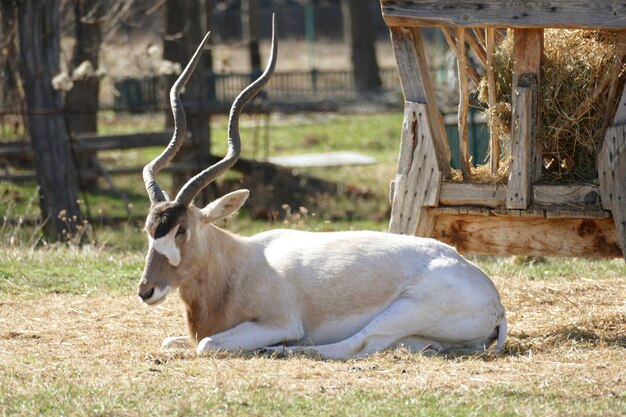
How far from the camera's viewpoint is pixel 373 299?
7523mm

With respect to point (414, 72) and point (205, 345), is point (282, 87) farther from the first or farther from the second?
point (205, 345)

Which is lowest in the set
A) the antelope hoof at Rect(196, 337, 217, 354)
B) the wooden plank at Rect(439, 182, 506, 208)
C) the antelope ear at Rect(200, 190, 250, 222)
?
the antelope hoof at Rect(196, 337, 217, 354)

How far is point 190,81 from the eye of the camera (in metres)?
18.3

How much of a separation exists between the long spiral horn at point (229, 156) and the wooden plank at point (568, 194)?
2133 millimetres

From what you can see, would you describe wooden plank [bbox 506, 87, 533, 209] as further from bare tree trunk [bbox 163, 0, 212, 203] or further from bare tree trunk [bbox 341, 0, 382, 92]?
bare tree trunk [bbox 341, 0, 382, 92]

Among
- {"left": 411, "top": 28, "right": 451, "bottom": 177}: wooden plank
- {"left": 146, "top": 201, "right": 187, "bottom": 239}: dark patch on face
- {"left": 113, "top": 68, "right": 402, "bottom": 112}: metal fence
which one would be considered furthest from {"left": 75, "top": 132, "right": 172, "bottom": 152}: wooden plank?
{"left": 146, "top": 201, "right": 187, "bottom": 239}: dark patch on face

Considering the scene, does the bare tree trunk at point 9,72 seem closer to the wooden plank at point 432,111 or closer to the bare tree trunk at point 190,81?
the bare tree trunk at point 190,81

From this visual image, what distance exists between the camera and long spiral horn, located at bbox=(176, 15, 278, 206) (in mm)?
7344

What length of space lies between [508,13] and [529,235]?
1.63 m

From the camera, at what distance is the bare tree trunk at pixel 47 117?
46.9 ft

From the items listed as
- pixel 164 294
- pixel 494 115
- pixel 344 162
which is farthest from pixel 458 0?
pixel 344 162

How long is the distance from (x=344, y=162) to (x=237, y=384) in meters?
15.9

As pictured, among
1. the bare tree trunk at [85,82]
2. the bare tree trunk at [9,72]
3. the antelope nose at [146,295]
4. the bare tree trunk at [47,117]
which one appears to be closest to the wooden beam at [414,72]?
the antelope nose at [146,295]

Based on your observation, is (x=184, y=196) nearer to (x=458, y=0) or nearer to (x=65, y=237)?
(x=458, y=0)
